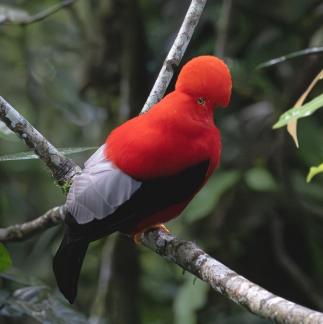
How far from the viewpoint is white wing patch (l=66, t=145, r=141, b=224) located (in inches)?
102

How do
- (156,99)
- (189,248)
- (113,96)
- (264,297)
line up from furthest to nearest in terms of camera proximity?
(113,96) → (156,99) → (189,248) → (264,297)

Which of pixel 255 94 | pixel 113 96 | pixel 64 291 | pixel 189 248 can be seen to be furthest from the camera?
pixel 113 96

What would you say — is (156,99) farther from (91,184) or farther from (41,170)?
(41,170)

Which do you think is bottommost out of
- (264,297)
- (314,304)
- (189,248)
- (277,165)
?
(314,304)

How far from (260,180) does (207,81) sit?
143 cm

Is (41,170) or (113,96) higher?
(113,96)

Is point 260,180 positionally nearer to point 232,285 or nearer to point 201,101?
point 201,101

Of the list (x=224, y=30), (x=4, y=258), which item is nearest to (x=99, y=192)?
(x=4, y=258)

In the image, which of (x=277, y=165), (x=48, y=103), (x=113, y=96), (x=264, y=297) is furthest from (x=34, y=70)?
(x=264, y=297)

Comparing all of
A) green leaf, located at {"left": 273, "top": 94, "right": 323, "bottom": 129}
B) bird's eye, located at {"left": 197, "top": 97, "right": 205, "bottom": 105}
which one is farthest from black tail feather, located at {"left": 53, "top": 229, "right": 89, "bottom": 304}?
green leaf, located at {"left": 273, "top": 94, "right": 323, "bottom": 129}

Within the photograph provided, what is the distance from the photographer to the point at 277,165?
4.18 metres

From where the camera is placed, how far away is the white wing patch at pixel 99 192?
2.59m

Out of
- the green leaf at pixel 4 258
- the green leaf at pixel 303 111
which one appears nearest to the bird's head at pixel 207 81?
the green leaf at pixel 303 111

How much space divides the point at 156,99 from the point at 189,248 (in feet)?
2.49
